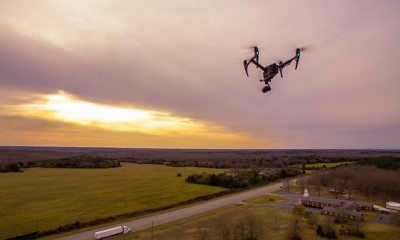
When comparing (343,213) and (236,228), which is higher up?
(343,213)

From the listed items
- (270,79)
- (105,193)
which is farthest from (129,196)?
(270,79)

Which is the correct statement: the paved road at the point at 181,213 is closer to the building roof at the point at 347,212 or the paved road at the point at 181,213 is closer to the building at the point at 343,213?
the building at the point at 343,213

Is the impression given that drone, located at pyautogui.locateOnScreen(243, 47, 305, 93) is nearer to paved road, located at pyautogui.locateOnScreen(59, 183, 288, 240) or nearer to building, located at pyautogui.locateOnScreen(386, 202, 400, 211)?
paved road, located at pyautogui.locateOnScreen(59, 183, 288, 240)

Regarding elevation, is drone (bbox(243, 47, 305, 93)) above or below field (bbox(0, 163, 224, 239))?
above

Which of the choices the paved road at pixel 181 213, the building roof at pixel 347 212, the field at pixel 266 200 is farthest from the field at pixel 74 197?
the building roof at pixel 347 212

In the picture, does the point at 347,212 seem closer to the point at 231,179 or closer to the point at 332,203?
the point at 332,203

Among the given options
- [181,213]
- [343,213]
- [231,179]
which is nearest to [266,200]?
[343,213]

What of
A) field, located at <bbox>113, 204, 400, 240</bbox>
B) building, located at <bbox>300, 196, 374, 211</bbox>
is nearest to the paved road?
field, located at <bbox>113, 204, 400, 240</bbox>
